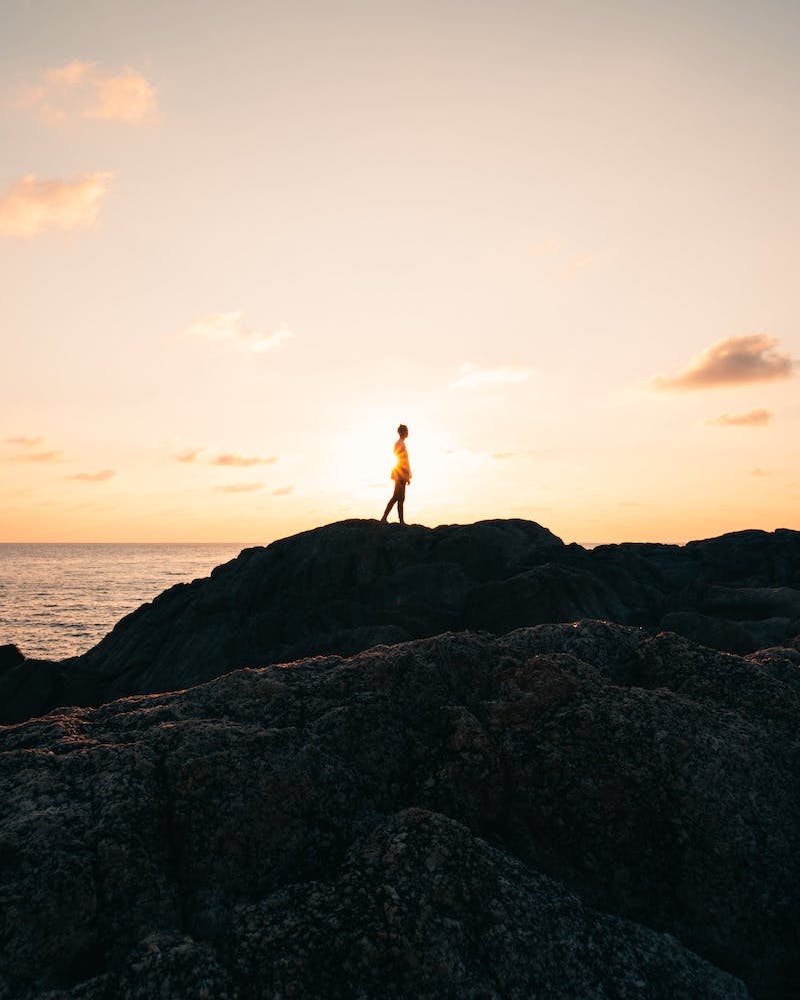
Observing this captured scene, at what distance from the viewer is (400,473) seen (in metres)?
29.1

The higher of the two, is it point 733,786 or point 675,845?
point 733,786

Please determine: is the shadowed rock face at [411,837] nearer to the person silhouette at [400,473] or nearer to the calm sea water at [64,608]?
the person silhouette at [400,473]

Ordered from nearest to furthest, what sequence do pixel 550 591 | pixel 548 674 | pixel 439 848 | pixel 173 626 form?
1. pixel 439 848
2. pixel 548 674
3. pixel 550 591
4. pixel 173 626

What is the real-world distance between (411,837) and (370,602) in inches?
801

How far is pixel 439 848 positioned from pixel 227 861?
5.57ft

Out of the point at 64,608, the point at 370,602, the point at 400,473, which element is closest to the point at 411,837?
the point at 370,602

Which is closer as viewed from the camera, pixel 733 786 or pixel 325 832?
pixel 325 832

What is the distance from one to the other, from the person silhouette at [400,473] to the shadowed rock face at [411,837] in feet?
68.2

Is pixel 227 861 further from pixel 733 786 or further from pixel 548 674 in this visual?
pixel 733 786

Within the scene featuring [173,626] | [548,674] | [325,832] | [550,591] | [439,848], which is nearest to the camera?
[439,848]

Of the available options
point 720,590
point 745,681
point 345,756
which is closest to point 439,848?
point 345,756

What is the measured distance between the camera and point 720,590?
25531 millimetres

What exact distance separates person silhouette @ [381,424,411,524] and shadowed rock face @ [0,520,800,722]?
44.8 inches

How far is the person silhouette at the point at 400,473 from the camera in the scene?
28345 millimetres
